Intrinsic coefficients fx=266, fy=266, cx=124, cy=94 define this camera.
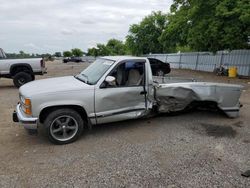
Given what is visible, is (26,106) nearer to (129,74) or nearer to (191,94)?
(129,74)

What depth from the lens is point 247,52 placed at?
70.3ft

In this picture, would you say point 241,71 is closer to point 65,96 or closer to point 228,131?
point 228,131

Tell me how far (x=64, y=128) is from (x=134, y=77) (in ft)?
6.41

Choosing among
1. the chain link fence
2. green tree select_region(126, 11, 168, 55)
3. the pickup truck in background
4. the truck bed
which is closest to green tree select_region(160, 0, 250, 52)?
the chain link fence

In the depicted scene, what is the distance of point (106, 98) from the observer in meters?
5.51

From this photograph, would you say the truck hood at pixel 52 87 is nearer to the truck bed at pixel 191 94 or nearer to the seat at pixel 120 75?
the seat at pixel 120 75

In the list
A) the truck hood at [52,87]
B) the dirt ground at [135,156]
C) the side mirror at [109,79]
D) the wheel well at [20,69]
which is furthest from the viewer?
the wheel well at [20,69]

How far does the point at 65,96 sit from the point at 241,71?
19.9 m

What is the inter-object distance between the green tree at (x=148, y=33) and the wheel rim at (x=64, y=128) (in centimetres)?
3812

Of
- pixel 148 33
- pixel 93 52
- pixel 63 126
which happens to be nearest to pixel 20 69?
pixel 63 126

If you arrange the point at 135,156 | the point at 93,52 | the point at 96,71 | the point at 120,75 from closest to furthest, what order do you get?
the point at 135,156 → the point at 120,75 → the point at 96,71 → the point at 93,52

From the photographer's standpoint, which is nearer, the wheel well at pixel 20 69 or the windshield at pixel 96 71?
the windshield at pixel 96 71

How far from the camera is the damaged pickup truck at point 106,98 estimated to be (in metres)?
5.09

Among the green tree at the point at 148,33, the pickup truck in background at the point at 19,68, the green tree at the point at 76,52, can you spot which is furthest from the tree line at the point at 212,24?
the green tree at the point at 76,52
